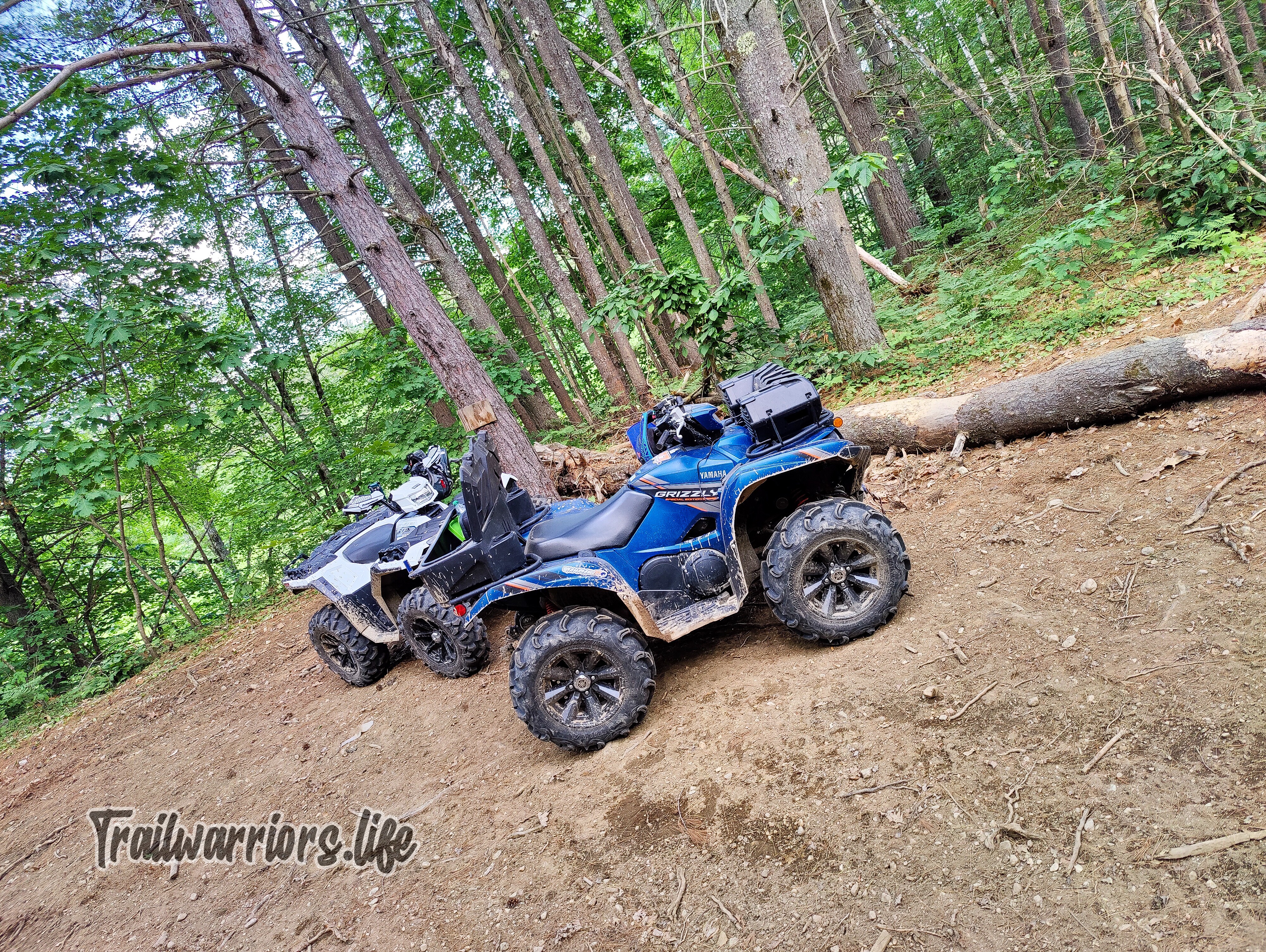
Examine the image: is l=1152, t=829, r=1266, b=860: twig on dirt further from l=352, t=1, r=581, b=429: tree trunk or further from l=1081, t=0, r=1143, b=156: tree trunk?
l=352, t=1, r=581, b=429: tree trunk

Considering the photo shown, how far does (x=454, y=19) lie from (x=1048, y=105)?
13.7m

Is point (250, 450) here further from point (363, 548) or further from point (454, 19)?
point (454, 19)

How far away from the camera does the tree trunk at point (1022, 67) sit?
435 inches

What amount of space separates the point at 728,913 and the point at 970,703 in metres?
1.34

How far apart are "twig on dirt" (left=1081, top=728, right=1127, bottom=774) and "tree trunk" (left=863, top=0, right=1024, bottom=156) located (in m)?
8.37

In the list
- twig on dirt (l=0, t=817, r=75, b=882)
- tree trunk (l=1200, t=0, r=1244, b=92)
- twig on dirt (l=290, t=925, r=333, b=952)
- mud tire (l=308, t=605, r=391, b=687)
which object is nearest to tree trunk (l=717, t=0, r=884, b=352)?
tree trunk (l=1200, t=0, r=1244, b=92)

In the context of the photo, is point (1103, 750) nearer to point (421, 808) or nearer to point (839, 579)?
point (839, 579)

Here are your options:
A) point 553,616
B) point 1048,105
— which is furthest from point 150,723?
point 1048,105

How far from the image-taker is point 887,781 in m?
2.53

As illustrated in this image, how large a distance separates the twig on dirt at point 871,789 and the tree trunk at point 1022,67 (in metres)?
10.6

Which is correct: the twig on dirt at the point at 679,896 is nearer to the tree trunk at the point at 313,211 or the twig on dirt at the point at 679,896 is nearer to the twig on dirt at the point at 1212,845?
the twig on dirt at the point at 1212,845

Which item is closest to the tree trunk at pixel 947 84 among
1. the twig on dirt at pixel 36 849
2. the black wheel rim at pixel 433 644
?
the black wheel rim at pixel 433 644

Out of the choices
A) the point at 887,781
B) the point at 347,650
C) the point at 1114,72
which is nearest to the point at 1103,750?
the point at 887,781

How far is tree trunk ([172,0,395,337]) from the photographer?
984cm
